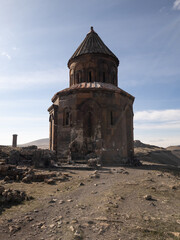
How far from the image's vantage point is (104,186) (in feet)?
17.7

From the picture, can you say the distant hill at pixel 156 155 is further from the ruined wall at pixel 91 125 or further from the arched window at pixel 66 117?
the arched window at pixel 66 117

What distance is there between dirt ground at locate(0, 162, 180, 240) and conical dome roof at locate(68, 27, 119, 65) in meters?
12.7

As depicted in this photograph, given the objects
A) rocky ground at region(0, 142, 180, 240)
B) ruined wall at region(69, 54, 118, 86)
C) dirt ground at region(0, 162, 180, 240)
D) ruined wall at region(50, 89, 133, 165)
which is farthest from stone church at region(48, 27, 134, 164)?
dirt ground at region(0, 162, 180, 240)

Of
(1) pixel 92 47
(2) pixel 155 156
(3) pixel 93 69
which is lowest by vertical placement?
(2) pixel 155 156

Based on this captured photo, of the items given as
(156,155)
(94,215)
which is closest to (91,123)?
(94,215)

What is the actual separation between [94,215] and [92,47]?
14.6 metres

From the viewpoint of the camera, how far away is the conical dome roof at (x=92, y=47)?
49.3 ft

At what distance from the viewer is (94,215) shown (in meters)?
3.25

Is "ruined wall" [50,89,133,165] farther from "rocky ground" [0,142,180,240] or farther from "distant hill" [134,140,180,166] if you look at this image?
"distant hill" [134,140,180,166]

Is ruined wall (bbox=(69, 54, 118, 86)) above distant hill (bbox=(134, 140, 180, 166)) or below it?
above

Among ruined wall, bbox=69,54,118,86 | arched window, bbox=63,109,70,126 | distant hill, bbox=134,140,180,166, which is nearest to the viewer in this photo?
arched window, bbox=63,109,70,126

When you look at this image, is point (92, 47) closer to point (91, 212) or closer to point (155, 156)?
point (91, 212)

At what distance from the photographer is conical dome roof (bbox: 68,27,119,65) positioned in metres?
15.0

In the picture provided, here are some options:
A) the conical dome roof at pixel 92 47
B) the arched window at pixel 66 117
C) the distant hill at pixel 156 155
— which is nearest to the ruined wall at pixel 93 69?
the conical dome roof at pixel 92 47
